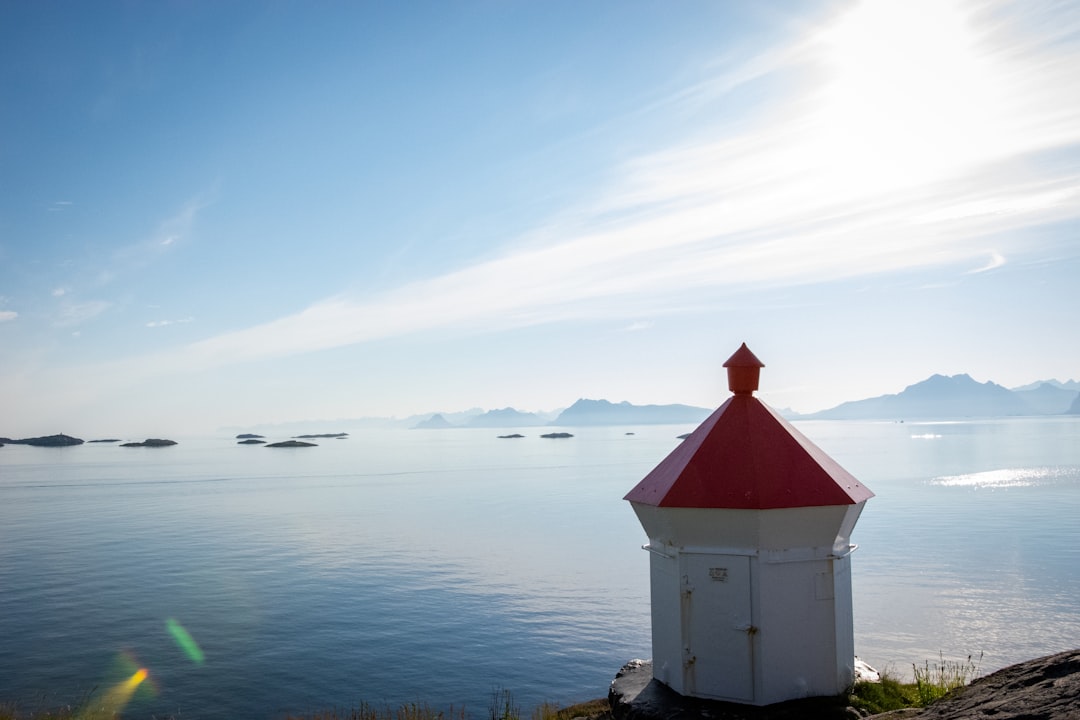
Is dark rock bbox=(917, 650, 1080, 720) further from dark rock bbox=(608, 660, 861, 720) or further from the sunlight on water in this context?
the sunlight on water

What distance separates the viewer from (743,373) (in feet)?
44.7

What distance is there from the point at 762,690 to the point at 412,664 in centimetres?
1459

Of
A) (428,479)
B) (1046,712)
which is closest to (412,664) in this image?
(1046,712)

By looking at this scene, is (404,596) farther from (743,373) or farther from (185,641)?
(743,373)

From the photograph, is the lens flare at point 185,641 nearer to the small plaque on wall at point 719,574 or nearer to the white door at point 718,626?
the white door at point 718,626

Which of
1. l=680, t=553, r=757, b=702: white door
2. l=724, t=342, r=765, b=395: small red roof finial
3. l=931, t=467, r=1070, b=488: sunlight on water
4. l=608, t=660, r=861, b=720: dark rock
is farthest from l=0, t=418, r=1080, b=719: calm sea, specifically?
l=724, t=342, r=765, b=395: small red roof finial

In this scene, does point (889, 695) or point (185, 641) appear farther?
point (185, 641)

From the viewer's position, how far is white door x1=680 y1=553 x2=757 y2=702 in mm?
11594

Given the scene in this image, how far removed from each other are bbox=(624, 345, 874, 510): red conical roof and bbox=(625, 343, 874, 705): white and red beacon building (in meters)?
0.02

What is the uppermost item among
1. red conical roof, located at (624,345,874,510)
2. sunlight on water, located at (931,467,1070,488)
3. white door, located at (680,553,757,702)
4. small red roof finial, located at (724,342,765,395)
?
small red roof finial, located at (724,342,765,395)

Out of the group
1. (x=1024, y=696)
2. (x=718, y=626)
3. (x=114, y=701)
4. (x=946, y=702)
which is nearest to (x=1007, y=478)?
(x=718, y=626)

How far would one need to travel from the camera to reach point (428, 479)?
325 ft


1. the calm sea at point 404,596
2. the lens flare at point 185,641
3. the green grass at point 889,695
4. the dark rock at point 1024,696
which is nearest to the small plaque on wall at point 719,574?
the green grass at point 889,695

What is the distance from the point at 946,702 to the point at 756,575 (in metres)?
2.87
